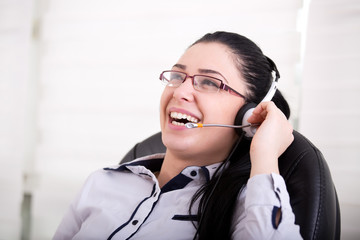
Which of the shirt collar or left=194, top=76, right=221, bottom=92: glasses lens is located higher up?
left=194, top=76, right=221, bottom=92: glasses lens

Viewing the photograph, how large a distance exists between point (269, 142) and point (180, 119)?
1.34 ft

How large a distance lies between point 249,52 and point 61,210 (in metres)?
1.88

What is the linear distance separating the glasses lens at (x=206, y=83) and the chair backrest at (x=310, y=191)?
0.33 metres

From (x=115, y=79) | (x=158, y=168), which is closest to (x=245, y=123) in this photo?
(x=158, y=168)

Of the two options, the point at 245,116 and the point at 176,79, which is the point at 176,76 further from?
the point at 245,116

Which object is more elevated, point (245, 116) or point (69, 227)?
point (245, 116)

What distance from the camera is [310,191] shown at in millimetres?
839

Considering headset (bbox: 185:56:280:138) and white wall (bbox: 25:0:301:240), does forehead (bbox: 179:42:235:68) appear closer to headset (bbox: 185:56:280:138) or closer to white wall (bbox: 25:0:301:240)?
headset (bbox: 185:56:280:138)

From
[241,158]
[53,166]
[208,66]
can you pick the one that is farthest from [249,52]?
[53,166]

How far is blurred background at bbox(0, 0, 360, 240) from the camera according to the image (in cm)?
171

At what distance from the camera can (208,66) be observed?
3.74 feet

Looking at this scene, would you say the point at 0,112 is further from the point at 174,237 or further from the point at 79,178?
the point at 174,237

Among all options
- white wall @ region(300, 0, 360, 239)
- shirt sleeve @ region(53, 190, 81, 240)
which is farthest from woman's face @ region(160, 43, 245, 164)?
white wall @ region(300, 0, 360, 239)

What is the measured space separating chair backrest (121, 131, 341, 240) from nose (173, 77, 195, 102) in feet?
1.24
